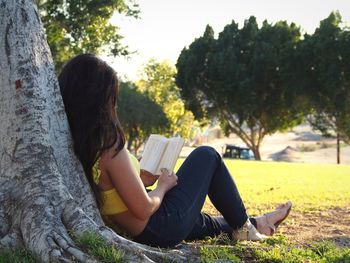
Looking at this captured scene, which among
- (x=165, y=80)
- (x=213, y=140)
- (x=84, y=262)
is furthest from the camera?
(x=213, y=140)

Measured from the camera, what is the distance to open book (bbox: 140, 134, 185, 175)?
4395 millimetres

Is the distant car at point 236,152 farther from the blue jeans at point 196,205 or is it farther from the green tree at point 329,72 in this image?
the blue jeans at point 196,205

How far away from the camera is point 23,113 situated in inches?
152

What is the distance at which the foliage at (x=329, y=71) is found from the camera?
38.1m

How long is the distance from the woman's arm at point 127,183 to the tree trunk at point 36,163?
25 cm

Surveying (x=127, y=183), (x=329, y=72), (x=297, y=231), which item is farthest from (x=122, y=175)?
(x=329, y=72)

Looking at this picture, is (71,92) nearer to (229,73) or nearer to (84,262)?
(84,262)

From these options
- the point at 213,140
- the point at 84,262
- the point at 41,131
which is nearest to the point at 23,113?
the point at 41,131

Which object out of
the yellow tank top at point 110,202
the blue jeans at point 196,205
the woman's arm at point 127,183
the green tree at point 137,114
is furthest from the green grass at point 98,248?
the green tree at point 137,114

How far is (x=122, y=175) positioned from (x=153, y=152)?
2.62 feet

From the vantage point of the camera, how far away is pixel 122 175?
3.73 metres

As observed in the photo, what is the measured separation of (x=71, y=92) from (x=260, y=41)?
42047mm

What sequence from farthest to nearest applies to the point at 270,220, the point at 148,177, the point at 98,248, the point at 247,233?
the point at 270,220, the point at 247,233, the point at 148,177, the point at 98,248

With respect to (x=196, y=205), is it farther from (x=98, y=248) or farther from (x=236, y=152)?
(x=236, y=152)
